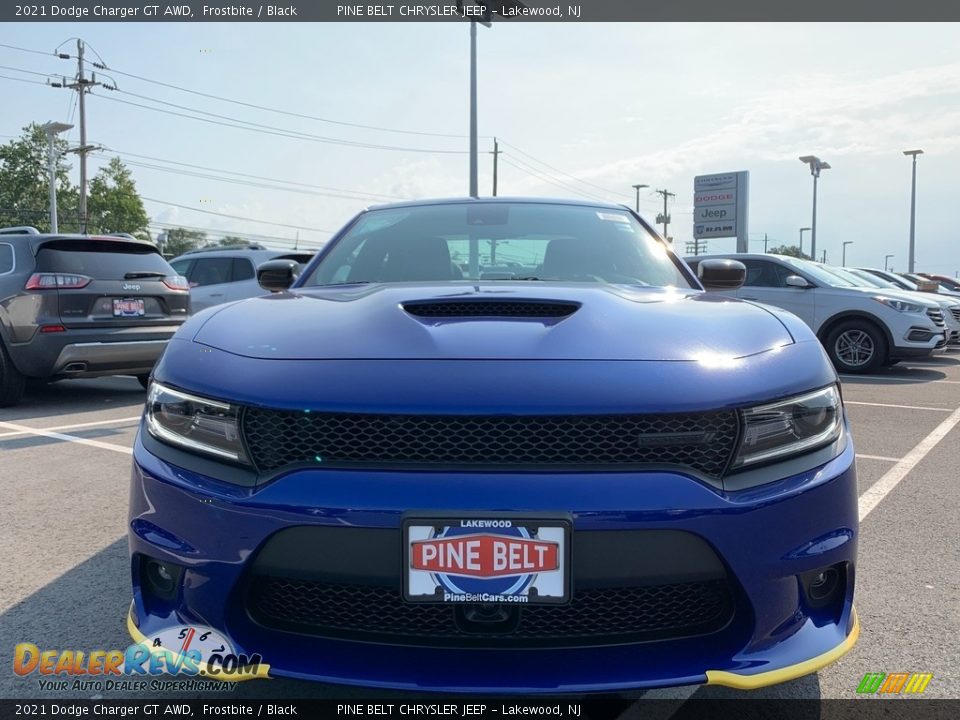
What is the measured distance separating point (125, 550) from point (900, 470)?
436 cm

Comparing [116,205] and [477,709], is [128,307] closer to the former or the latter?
[477,709]

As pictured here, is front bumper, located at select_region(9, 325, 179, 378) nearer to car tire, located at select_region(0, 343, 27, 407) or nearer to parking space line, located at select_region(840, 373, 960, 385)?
car tire, located at select_region(0, 343, 27, 407)

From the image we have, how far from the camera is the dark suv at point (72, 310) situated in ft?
22.2

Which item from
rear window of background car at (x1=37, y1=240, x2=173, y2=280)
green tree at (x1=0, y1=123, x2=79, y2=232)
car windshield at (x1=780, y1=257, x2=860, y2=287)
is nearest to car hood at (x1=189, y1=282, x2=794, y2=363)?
rear window of background car at (x1=37, y1=240, x2=173, y2=280)

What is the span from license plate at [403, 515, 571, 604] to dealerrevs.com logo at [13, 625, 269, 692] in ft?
1.30

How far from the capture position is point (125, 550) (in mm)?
3152

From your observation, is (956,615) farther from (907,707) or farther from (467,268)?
(467,268)

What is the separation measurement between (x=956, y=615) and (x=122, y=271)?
7.11m

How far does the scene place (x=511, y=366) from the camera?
1.66 meters

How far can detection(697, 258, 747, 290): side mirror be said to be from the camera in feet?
9.98

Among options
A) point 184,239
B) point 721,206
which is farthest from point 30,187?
point 721,206

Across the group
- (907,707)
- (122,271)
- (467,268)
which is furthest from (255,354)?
(122,271)

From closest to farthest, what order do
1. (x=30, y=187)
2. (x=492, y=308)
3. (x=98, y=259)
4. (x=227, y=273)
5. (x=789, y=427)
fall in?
1. (x=789, y=427)
2. (x=492, y=308)
3. (x=98, y=259)
4. (x=227, y=273)
5. (x=30, y=187)

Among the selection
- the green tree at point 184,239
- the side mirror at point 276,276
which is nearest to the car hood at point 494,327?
the side mirror at point 276,276
